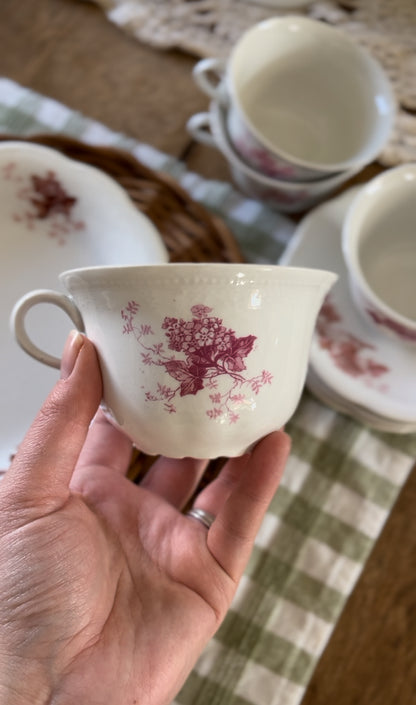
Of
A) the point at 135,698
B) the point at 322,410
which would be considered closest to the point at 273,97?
the point at 322,410

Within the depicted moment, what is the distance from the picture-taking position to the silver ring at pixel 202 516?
1.73 feet

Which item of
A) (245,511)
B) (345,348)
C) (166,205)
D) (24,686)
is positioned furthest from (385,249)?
→ (24,686)

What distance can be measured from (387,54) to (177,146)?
0.28 m

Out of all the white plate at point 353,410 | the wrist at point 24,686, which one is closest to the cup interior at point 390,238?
the white plate at point 353,410

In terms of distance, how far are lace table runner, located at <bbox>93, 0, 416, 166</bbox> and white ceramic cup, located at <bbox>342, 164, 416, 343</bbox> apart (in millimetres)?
163

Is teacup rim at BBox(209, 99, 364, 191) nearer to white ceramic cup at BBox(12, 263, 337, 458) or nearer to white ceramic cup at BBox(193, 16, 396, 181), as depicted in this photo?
white ceramic cup at BBox(193, 16, 396, 181)

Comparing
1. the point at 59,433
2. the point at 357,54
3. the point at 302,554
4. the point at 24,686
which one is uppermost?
the point at 357,54

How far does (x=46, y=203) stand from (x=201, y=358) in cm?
35

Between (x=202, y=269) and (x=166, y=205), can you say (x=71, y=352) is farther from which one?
(x=166, y=205)

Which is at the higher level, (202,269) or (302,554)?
(202,269)

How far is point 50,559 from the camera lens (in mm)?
411

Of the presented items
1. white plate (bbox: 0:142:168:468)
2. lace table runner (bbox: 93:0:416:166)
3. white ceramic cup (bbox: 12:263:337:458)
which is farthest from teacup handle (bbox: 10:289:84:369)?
lace table runner (bbox: 93:0:416:166)

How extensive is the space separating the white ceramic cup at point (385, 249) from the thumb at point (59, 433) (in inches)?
10.8

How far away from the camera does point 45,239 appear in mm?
649
